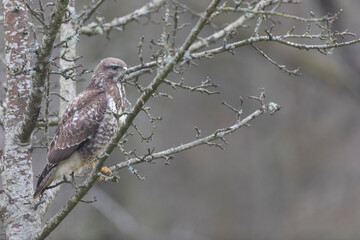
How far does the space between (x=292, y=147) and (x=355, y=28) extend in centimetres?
320

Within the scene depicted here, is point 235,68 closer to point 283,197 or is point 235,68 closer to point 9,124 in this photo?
point 283,197

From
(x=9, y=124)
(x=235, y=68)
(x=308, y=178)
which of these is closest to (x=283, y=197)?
(x=308, y=178)

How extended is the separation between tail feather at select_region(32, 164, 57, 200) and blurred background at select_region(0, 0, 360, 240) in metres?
7.23

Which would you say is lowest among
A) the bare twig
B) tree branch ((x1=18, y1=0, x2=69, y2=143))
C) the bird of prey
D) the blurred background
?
tree branch ((x1=18, y1=0, x2=69, y2=143))

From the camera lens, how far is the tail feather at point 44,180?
19.8ft

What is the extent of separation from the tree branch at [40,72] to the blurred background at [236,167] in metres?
7.78

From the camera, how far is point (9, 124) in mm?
6094

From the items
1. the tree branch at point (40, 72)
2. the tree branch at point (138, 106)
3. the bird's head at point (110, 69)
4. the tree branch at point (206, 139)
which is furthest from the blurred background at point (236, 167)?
the tree branch at point (206, 139)

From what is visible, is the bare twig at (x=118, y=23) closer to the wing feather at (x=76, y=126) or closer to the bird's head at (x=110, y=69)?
the bird's head at (x=110, y=69)

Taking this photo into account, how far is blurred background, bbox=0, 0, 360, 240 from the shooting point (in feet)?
47.1

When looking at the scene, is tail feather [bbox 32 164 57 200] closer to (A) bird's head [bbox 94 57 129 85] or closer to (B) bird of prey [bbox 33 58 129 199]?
(B) bird of prey [bbox 33 58 129 199]

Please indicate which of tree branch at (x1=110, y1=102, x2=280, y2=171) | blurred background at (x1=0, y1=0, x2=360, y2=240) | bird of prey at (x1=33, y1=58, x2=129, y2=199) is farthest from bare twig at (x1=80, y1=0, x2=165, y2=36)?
blurred background at (x1=0, y1=0, x2=360, y2=240)

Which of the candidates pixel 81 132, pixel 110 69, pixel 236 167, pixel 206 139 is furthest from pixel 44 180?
pixel 236 167

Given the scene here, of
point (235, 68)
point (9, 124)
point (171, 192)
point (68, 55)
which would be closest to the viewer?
point (9, 124)
